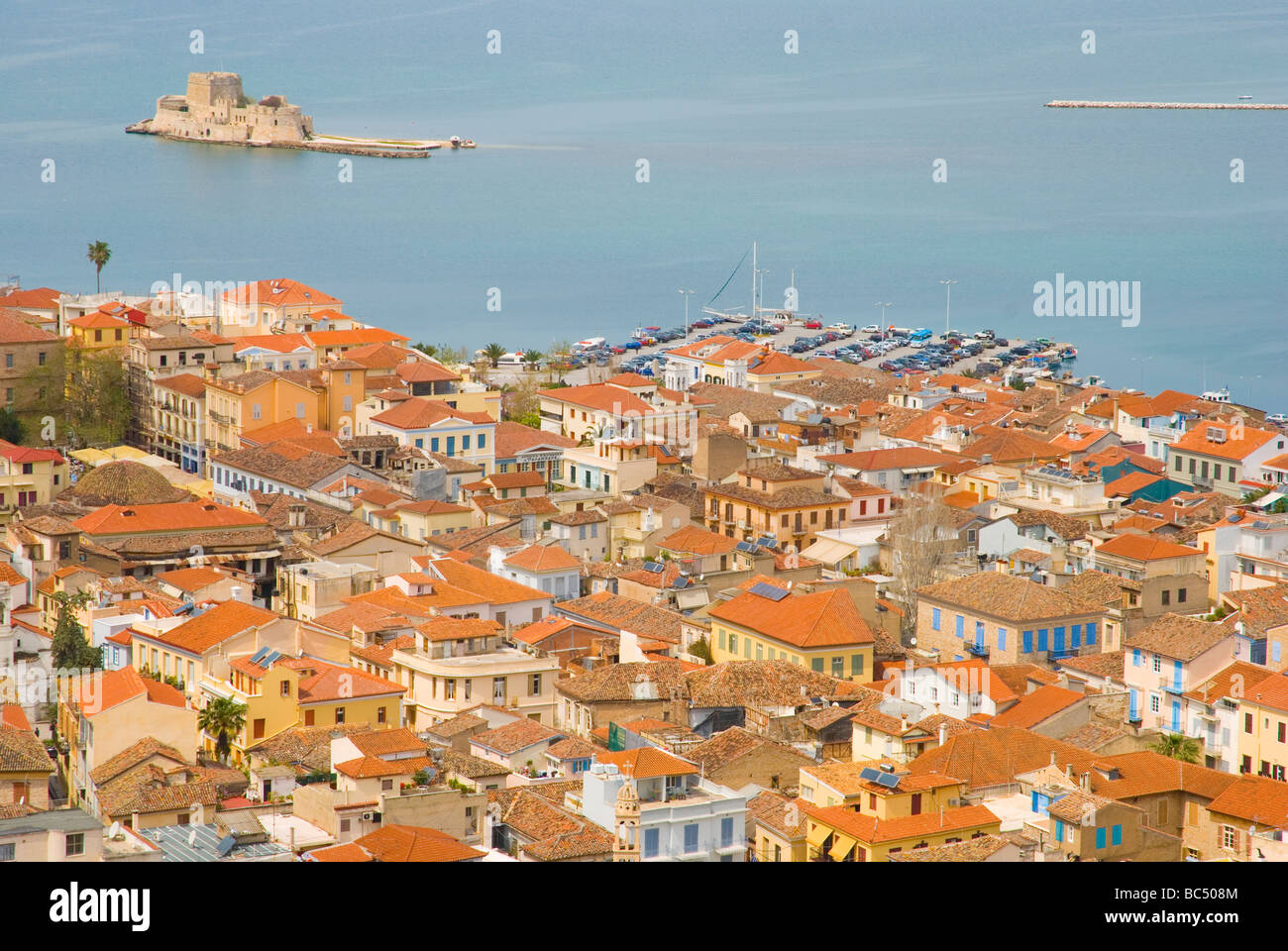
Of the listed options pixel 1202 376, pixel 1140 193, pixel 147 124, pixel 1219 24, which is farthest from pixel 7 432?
pixel 1219 24

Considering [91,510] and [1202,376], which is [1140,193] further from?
[91,510]

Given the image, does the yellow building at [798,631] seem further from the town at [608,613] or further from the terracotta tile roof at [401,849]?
the terracotta tile roof at [401,849]

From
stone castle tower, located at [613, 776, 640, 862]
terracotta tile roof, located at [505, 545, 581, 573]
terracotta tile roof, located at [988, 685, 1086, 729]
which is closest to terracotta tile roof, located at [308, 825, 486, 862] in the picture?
stone castle tower, located at [613, 776, 640, 862]

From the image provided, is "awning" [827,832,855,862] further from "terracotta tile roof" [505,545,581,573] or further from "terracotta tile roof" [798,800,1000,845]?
"terracotta tile roof" [505,545,581,573]

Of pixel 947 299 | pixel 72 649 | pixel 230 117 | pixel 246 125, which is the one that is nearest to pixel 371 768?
pixel 72 649

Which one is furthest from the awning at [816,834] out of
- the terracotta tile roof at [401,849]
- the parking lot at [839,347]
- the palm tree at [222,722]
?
the parking lot at [839,347]

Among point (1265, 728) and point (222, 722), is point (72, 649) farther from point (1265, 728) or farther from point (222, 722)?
point (1265, 728)
